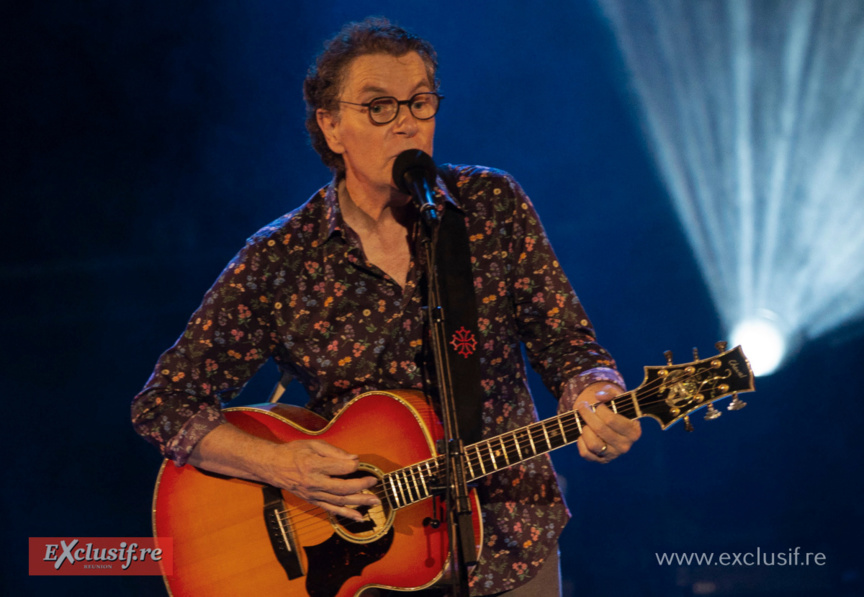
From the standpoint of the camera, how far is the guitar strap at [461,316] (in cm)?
236

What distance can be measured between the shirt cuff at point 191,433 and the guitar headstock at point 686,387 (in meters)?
1.48

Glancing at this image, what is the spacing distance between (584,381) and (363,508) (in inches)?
33.5

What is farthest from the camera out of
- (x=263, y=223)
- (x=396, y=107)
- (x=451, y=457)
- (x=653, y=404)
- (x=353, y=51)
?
(x=263, y=223)

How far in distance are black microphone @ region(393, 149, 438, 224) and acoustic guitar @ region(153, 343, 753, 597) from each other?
2.36ft

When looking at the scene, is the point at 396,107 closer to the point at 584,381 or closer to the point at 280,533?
the point at 584,381

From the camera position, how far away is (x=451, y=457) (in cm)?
184

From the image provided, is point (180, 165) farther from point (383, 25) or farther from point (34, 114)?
point (383, 25)

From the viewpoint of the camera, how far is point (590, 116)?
495 centimetres

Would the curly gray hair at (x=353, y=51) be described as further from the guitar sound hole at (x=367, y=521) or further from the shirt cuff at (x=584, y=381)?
the guitar sound hole at (x=367, y=521)

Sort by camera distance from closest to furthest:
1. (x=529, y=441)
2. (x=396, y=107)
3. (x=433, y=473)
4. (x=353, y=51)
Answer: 1. (x=529, y=441)
2. (x=433, y=473)
3. (x=396, y=107)
4. (x=353, y=51)

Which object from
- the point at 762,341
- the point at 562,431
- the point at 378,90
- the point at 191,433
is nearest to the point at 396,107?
the point at 378,90

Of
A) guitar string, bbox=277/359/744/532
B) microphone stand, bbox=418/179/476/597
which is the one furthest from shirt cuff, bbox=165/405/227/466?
microphone stand, bbox=418/179/476/597

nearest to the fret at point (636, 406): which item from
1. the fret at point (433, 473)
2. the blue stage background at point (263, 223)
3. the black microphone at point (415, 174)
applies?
the fret at point (433, 473)

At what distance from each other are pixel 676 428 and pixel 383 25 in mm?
3501
